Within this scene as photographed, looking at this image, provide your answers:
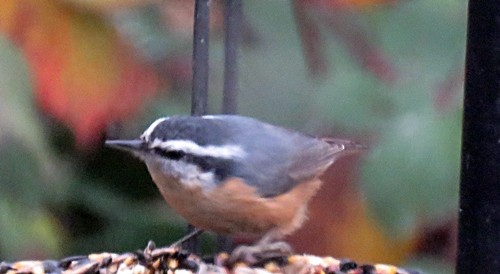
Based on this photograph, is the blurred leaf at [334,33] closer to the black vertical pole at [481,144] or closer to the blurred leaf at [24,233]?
the blurred leaf at [24,233]

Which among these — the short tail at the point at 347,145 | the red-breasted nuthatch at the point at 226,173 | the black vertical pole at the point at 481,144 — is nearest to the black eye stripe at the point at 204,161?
the red-breasted nuthatch at the point at 226,173

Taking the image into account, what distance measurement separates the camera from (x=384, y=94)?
1.99 meters

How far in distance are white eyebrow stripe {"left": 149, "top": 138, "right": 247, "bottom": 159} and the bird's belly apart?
5cm

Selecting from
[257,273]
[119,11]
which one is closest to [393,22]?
[119,11]

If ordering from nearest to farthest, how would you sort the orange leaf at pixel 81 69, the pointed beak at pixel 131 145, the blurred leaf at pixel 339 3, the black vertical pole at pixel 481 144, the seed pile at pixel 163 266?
the black vertical pole at pixel 481 144 < the seed pile at pixel 163 266 < the pointed beak at pixel 131 145 < the orange leaf at pixel 81 69 < the blurred leaf at pixel 339 3

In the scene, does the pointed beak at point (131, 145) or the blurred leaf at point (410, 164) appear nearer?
the pointed beak at point (131, 145)

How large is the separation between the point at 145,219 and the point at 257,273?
0.64 metres

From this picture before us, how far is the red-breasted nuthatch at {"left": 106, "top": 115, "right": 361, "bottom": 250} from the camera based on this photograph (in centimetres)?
178

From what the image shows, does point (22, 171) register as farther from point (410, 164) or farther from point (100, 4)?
point (410, 164)

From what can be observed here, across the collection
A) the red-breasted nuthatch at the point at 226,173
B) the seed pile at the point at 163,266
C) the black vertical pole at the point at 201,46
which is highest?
the black vertical pole at the point at 201,46

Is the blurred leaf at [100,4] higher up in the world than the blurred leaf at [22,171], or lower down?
higher up

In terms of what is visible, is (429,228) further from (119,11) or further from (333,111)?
(119,11)

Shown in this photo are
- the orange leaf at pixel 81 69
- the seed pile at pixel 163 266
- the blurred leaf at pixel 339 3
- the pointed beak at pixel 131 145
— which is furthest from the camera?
the blurred leaf at pixel 339 3

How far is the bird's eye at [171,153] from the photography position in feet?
5.86
